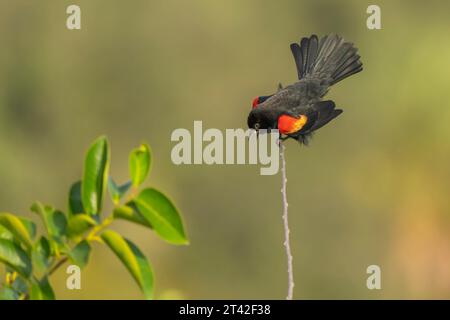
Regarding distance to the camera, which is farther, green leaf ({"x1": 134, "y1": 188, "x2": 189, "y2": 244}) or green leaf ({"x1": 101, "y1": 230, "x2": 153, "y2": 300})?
green leaf ({"x1": 101, "y1": 230, "x2": 153, "y2": 300})

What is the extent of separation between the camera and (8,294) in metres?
1.93

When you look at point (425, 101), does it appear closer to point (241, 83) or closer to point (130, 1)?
point (241, 83)

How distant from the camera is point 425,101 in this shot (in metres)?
11.2

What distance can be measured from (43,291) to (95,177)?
0.80 feet

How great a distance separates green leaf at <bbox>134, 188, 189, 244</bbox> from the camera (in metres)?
1.77

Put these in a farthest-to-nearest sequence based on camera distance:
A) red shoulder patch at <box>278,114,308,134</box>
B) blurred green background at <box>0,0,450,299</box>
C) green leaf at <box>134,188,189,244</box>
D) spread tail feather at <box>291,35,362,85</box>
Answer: blurred green background at <box>0,0,450,299</box> → spread tail feather at <box>291,35,362,85</box> → red shoulder patch at <box>278,114,308,134</box> → green leaf at <box>134,188,189,244</box>

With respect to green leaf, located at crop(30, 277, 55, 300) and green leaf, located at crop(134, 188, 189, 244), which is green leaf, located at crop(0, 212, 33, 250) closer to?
green leaf, located at crop(30, 277, 55, 300)

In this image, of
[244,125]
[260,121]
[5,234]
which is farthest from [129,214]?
[244,125]

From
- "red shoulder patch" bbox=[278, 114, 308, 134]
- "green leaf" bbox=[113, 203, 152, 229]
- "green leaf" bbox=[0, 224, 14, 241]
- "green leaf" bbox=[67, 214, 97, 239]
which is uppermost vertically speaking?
"red shoulder patch" bbox=[278, 114, 308, 134]

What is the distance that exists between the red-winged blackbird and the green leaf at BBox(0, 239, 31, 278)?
8.10 ft

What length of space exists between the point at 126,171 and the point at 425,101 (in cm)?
362

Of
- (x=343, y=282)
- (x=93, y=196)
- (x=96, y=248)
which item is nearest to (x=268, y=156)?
(x=93, y=196)

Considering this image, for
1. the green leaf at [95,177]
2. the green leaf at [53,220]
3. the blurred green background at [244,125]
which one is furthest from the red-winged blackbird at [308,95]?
the blurred green background at [244,125]

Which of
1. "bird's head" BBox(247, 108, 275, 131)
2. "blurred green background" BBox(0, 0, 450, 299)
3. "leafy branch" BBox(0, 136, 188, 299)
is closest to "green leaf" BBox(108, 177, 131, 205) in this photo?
"leafy branch" BBox(0, 136, 188, 299)
